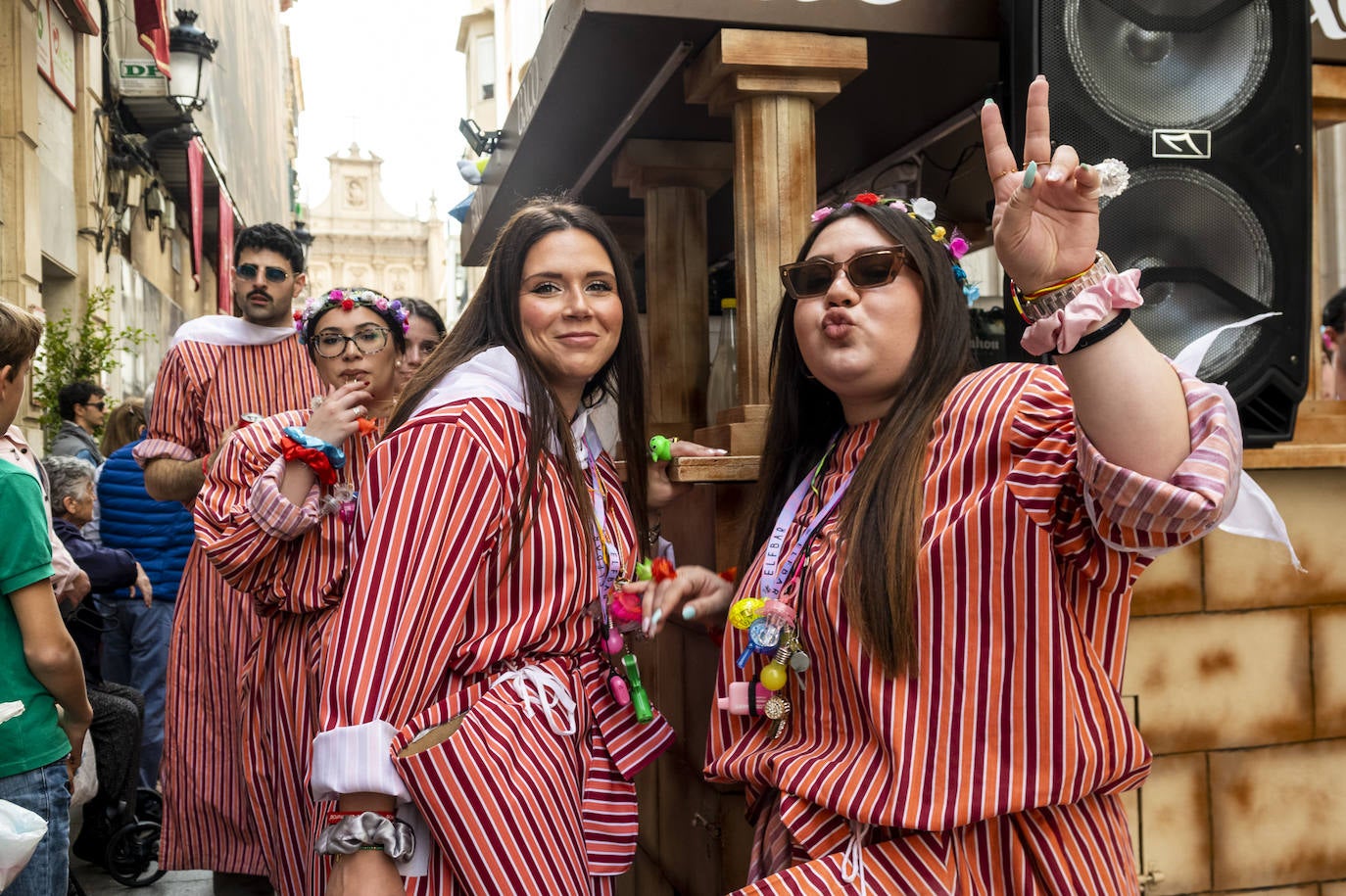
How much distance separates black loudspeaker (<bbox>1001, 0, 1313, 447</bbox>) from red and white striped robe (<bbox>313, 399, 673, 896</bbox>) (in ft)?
4.46

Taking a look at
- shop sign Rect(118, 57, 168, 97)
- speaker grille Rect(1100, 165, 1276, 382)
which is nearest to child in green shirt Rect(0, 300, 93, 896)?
speaker grille Rect(1100, 165, 1276, 382)

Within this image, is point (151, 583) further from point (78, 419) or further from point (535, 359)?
point (535, 359)

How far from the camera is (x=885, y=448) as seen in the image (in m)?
1.72

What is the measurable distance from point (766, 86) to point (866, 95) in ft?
2.97

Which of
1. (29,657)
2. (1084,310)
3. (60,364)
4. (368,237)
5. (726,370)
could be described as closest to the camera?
(1084,310)

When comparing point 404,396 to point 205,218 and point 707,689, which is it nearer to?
point 707,689

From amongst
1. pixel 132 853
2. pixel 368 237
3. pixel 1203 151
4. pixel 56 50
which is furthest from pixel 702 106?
pixel 368 237

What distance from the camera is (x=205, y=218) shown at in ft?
54.0

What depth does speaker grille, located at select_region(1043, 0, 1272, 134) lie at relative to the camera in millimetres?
2625

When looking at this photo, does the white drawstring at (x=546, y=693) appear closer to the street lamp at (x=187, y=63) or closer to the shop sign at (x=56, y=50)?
the shop sign at (x=56, y=50)

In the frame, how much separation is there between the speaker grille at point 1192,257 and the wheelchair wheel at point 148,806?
4.22 meters

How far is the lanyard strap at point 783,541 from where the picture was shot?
1859 mm

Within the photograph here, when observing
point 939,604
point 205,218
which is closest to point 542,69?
point 939,604

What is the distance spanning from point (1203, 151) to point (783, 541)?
5.00 ft
